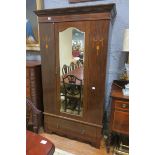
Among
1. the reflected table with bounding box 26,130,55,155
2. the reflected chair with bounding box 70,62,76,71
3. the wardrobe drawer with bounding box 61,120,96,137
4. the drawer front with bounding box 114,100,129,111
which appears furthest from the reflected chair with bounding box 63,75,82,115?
the reflected table with bounding box 26,130,55,155

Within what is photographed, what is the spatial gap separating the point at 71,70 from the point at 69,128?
2.84 feet

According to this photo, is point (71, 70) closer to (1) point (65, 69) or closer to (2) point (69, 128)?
(1) point (65, 69)

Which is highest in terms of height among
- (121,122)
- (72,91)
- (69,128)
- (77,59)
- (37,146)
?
(77,59)

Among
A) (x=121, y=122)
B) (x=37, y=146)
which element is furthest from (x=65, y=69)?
(x=37, y=146)

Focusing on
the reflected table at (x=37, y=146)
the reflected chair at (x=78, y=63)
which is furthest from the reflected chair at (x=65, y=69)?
the reflected table at (x=37, y=146)

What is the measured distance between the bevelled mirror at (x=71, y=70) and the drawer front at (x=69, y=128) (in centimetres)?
17

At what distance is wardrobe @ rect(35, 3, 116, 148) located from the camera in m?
1.81

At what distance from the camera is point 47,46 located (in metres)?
2.10

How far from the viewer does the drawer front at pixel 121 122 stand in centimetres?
179

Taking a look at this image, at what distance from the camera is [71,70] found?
2.07 m

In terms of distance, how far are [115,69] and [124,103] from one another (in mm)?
653
